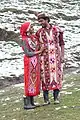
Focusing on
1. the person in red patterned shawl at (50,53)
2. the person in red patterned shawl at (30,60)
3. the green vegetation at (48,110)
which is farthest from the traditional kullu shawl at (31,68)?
the green vegetation at (48,110)

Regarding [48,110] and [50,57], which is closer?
[48,110]

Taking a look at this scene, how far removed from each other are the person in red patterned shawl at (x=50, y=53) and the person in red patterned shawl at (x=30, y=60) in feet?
0.42

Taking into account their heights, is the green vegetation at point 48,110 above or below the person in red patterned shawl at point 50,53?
below

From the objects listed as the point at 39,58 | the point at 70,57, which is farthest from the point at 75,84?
the point at 70,57

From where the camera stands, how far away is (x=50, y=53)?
903 cm

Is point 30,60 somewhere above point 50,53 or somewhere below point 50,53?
below

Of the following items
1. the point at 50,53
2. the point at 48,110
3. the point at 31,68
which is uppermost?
the point at 50,53

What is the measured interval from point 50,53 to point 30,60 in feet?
1.50

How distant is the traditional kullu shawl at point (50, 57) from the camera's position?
29.6 feet

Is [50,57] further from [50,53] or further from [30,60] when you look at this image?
[30,60]

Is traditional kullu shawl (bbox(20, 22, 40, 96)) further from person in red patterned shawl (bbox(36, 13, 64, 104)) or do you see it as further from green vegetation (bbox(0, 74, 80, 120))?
green vegetation (bbox(0, 74, 80, 120))

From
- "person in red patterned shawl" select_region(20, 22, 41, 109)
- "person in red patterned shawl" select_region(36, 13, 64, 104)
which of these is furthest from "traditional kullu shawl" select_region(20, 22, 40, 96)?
"person in red patterned shawl" select_region(36, 13, 64, 104)

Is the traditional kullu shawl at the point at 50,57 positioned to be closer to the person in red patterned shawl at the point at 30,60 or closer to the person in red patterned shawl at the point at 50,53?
the person in red patterned shawl at the point at 50,53

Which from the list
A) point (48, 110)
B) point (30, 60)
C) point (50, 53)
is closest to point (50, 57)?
point (50, 53)
